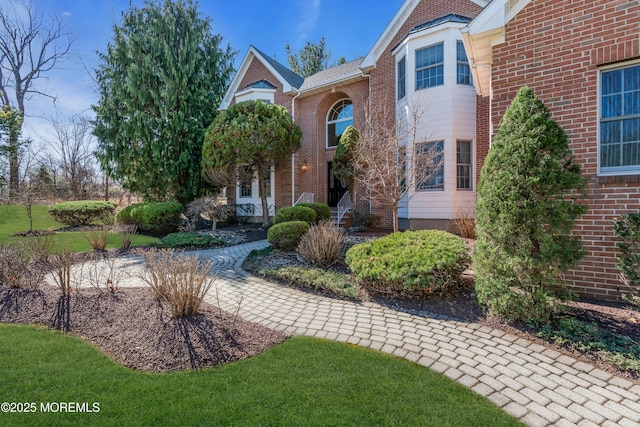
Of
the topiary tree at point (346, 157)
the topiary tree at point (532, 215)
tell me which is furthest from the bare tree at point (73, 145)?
the topiary tree at point (532, 215)

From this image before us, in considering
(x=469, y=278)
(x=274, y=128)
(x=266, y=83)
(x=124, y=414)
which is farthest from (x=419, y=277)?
(x=266, y=83)

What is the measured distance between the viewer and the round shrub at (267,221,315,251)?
822 cm

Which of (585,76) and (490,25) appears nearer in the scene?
(585,76)

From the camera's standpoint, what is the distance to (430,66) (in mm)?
10703

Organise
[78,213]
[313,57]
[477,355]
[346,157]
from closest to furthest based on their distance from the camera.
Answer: [477,355] → [346,157] → [78,213] → [313,57]

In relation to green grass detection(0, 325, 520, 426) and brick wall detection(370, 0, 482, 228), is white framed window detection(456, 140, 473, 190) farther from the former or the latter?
green grass detection(0, 325, 520, 426)

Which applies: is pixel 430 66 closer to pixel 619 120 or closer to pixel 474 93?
pixel 474 93

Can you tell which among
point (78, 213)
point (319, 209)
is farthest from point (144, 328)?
point (78, 213)

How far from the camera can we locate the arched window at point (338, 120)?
15438 millimetres

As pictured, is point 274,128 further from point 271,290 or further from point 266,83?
point 271,290

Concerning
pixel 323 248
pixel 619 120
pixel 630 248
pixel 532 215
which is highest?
pixel 619 120

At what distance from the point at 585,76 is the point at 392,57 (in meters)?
9.03

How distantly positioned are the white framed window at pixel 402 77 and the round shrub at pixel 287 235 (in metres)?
6.91

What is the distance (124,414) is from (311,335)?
1.96 metres
